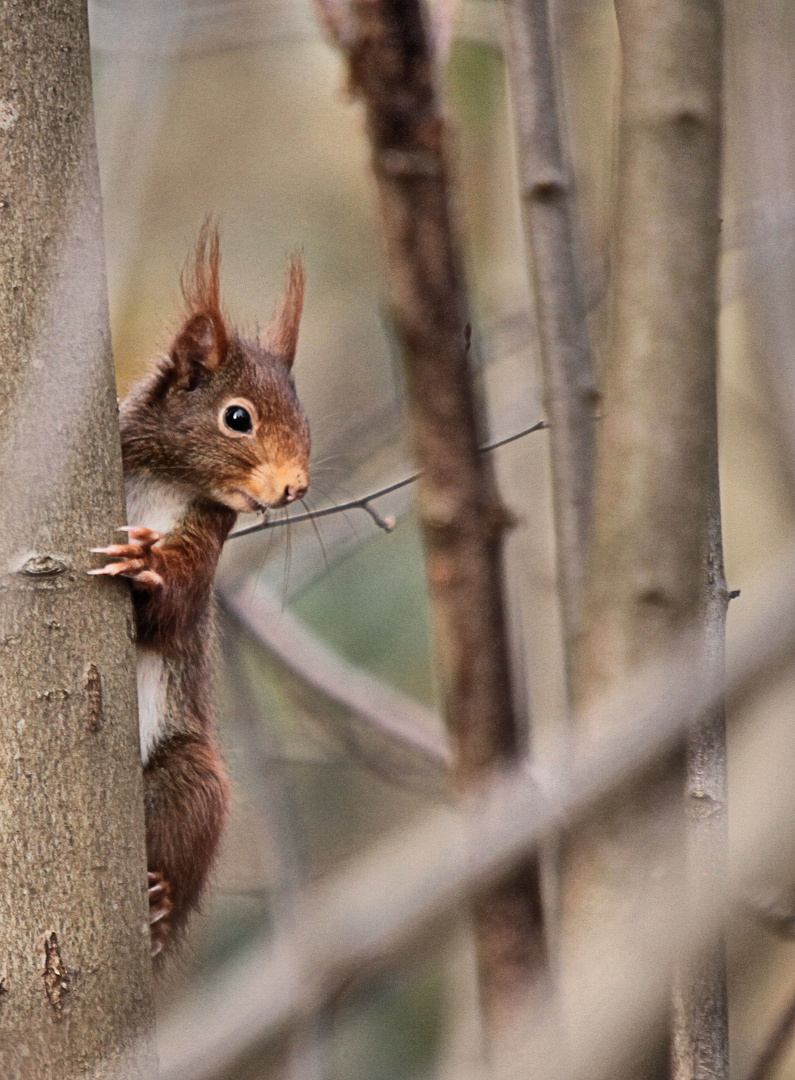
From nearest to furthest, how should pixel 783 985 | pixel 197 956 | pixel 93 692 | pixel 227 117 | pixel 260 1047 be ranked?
pixel 260 1047 < pixel 93 692 < pixel 197 956 < pixel 783 985 < pixel 227 117

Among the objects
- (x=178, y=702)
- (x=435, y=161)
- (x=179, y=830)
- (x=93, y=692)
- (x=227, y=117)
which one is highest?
(x=227, y=117)

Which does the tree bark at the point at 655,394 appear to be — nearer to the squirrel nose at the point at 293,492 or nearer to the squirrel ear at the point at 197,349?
the squirrel nose at the point at 293,492

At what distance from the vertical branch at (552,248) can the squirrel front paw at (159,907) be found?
2.72ft

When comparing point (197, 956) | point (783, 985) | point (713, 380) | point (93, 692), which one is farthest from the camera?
point (783, 985)

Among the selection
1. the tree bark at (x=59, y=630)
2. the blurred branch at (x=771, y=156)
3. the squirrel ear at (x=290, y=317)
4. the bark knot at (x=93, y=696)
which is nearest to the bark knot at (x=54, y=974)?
the tree bark at (x=59, y=630)

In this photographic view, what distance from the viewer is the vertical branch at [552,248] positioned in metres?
1.43

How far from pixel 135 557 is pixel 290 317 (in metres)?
0.93

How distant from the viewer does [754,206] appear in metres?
2.25

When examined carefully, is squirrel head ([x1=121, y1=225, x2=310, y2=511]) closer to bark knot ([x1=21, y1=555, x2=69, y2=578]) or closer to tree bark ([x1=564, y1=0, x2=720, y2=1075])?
bark knot ([x1=21, y1=555, x2=69, y2=578])

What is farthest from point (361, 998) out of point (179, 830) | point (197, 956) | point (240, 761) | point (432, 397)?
point (240, 761)

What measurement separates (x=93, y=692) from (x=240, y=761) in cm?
172

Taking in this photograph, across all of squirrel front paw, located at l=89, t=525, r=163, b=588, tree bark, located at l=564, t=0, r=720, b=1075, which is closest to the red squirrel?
squirrel front paw, located at l=89, t=525, r=163, b=588

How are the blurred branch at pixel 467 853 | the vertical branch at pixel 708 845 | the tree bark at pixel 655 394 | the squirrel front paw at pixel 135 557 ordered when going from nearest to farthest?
the blurred branch at pixel 467 853, the tree bark at pixel 655 394, the vertical branch at pixel 708 845, the squirrel front paw at pixel 135 557

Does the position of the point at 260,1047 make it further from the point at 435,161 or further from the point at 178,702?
the point at 178,702
